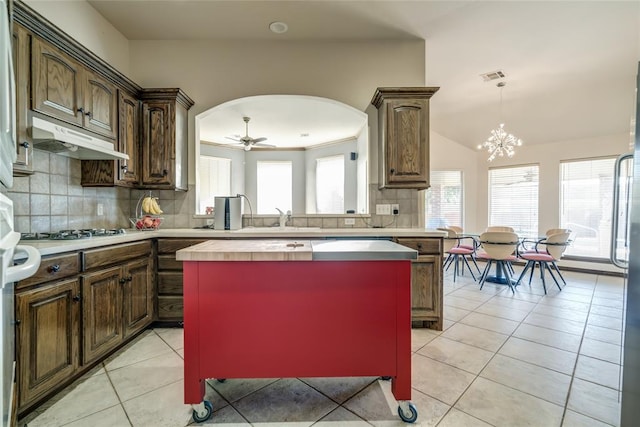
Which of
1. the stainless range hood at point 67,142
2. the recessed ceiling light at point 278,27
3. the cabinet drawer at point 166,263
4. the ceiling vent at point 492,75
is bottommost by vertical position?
the cabinet drawer at point 166,263

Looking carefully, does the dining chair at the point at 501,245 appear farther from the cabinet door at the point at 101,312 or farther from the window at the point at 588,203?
the cabinet door at the point at 101,312

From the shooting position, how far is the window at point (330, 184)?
642 centimetres

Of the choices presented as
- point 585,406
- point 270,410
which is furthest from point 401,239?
point 270,410

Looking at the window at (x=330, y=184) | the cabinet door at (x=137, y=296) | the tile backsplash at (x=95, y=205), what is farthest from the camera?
the window at (x=330, y=184)

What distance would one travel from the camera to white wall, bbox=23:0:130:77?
221 centimetres

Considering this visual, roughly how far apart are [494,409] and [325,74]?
3270 mm

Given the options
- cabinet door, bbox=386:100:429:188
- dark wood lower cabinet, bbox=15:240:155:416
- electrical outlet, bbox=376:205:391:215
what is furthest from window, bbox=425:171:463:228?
dark wood lower cabinet, bbox=15:240:155:416

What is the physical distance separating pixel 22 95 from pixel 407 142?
2.91 m

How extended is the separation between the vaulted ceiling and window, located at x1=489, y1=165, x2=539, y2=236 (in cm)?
155

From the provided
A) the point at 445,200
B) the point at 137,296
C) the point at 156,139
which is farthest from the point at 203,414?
the point at 445,200

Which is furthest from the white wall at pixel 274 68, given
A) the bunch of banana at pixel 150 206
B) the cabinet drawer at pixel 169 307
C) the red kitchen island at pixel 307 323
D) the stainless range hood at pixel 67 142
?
the red kitchen island at pixel 307 323

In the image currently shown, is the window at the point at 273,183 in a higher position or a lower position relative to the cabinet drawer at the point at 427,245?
higher

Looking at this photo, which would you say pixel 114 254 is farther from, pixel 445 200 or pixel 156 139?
pixel 445 200

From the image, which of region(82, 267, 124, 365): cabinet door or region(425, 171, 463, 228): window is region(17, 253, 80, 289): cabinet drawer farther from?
region(425, 171, 463, 228): window
